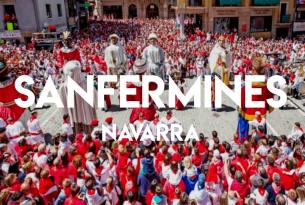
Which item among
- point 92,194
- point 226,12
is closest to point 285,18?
point 226,12

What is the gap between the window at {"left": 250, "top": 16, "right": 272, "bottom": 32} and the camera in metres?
34.0

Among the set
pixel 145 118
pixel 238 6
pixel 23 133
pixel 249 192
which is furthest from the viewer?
pixel 238 6

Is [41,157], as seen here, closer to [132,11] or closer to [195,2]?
[195,2]

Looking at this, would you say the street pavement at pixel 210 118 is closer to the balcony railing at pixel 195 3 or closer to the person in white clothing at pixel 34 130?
the person in white clothing at pixel 34 130

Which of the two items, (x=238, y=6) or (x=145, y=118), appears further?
(x=238, y=6)

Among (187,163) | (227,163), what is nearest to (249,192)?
(227,163)

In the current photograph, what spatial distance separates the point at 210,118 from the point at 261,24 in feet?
83.2

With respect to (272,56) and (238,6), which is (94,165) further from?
(238,6)

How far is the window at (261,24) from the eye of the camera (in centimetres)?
3400

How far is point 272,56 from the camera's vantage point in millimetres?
18719

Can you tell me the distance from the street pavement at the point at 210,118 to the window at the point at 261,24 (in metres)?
22.3

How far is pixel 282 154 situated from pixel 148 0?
49679mm

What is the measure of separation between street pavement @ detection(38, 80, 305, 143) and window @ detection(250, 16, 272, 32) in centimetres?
2235

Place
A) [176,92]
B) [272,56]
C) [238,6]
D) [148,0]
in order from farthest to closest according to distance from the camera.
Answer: [148,0], [238,6], [272,56], [176,92]
